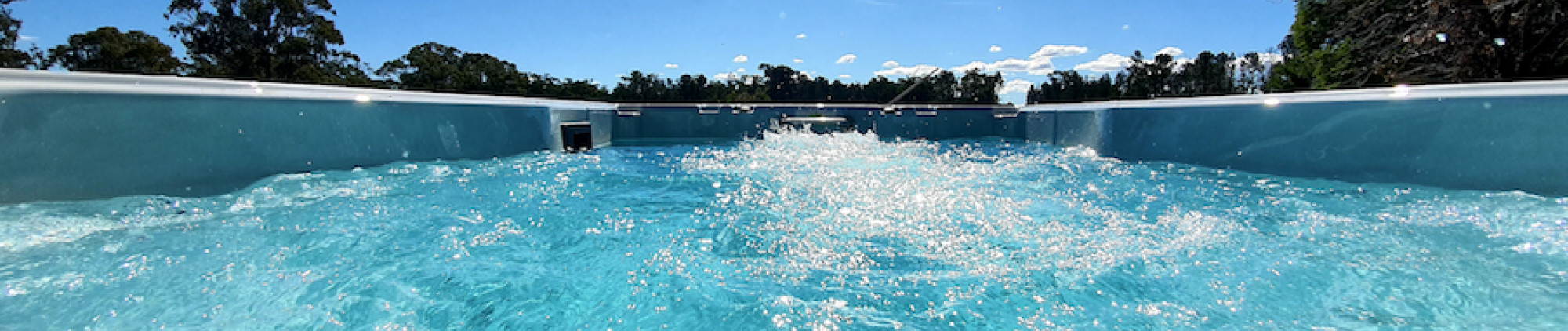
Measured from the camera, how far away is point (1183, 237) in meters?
1.86

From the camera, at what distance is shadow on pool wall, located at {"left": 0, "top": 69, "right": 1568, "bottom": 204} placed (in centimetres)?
200

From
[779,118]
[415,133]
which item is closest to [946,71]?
[779,118]

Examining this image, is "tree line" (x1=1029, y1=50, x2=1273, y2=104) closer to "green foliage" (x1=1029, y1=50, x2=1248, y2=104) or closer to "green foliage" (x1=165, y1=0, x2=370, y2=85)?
"green foliage" (x1=1029, y1=50, x2=1248, y2=104)

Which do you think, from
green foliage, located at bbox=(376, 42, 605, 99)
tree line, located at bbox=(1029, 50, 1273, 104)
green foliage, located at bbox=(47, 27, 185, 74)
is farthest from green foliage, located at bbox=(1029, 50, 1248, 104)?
green foliage, located at bbox=(47, 27, 185, 74)

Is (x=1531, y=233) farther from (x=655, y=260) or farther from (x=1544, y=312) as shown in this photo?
(x=655, y=260)

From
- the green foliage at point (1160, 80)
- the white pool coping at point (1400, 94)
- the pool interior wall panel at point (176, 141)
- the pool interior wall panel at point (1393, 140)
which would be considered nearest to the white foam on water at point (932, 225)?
the pool interior wall panel at point (1393, 140)

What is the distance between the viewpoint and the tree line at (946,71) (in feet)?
28.1

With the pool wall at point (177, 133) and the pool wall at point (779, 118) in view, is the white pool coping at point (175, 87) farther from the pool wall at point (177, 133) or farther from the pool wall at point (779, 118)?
the pool wall at point (779, 118)

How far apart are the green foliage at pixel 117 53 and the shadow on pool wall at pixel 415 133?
30.7m

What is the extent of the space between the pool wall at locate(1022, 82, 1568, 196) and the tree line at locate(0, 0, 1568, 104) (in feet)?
21.1

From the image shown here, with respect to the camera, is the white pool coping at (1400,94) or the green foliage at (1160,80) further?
the green foliage at (1160,80)

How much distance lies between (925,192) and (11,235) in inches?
119

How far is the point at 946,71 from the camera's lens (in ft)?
155

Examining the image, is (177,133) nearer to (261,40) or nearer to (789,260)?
(789,260)
